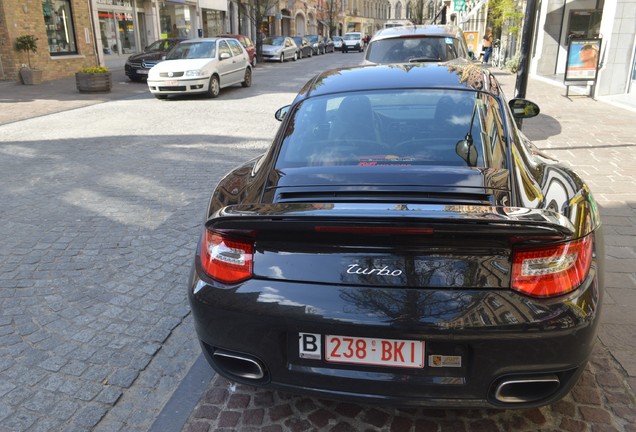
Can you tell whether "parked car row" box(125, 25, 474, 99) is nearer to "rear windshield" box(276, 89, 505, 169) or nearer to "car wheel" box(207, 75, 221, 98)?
"car wheel" box(207, 75, 221, 98)

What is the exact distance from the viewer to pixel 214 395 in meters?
2.80

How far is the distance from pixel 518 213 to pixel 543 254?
0.19m

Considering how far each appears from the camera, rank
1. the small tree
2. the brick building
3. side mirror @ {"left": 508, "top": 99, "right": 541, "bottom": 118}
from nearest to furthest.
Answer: side mirror @ {"left": 508, "top": 99, "right": 541, "bottom": 118} → the small tree → the brick building

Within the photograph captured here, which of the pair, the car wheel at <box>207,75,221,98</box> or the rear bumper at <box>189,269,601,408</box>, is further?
the car wheel at <box>207,75,221,98</box>

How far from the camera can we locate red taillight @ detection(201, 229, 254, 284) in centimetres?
225

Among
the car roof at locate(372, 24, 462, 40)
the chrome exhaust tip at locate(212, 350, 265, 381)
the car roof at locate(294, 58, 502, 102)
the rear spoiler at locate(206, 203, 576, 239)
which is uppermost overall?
the car roof at locate(372, 24, 462, 40)

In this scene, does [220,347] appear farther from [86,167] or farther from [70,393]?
[86,167]

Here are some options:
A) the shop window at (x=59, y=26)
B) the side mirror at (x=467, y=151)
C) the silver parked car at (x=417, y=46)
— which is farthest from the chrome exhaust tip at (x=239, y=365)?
the shop window at (x=59, y=26)

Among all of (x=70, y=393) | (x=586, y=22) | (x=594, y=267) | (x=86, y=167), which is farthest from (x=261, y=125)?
(x=586, y=22)

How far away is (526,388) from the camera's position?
7.15 feet

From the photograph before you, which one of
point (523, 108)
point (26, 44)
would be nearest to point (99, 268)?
point (523, 108)

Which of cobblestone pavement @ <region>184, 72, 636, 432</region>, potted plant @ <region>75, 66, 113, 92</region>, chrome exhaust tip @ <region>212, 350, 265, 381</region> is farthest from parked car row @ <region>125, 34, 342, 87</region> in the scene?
chrome exhaust tip @ <region>212, 350, 265, 381</region>

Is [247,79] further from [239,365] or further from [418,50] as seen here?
[239,365]

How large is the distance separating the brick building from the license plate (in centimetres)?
2031
